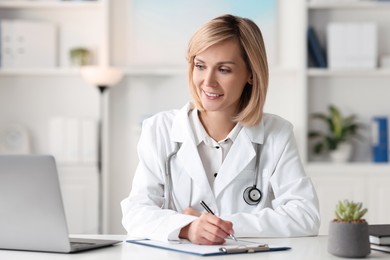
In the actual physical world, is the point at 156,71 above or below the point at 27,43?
below

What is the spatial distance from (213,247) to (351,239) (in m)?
0.36

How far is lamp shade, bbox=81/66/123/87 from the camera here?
4.78 m

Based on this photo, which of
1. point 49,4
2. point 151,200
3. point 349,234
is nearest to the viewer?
point 349,234

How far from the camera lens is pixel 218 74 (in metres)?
2.46

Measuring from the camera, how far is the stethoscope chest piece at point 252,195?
2453 mm

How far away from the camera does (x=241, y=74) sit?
2.50m

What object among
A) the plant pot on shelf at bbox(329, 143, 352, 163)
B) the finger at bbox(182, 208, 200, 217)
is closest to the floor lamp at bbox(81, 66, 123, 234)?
the plant pot on shelf at bbox(329, 143, 352, 163)

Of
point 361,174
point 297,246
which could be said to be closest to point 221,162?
point 297,246

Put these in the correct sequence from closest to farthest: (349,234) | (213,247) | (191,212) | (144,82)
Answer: (349,234) < (213,247) < (191,212) < (144,82)

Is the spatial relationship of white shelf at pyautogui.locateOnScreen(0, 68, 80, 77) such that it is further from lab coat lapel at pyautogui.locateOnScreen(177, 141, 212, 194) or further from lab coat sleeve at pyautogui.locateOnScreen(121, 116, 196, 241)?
lab coat lapel at pyautogui.locateOnScreen(177, 141, 212, 194)

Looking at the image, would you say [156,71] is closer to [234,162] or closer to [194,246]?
[234,162]

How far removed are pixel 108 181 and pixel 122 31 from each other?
3.35 ft

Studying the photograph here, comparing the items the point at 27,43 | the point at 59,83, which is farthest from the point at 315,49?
the point at 27,43

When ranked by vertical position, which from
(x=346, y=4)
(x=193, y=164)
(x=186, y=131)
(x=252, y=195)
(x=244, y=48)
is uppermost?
(x=346, y=4)
